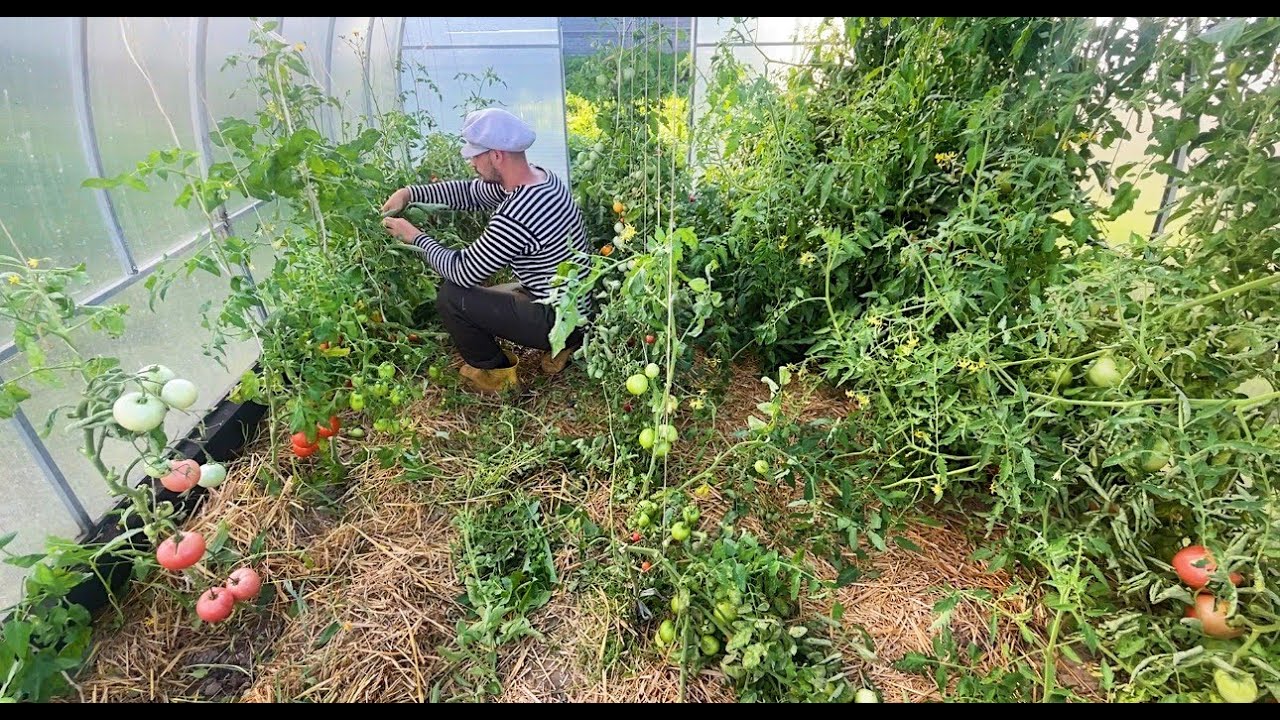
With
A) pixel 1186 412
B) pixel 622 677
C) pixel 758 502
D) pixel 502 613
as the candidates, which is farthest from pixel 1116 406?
pixel 502 613

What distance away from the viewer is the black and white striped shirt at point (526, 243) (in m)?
1.97

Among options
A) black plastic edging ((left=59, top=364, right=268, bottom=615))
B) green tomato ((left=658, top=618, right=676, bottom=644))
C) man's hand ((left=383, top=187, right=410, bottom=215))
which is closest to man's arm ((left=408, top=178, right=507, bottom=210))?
man's hand ((left=383, top=187, right=410, bottom=215))

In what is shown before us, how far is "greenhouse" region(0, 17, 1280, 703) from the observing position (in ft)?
4.31

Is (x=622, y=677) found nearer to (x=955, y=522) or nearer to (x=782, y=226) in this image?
(x=955, y=522)

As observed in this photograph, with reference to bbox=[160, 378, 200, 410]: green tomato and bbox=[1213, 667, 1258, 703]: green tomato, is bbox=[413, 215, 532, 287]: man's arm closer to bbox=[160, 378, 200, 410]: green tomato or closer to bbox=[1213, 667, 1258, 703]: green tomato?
bbox=[160, 378, 200, 410]: green tomato

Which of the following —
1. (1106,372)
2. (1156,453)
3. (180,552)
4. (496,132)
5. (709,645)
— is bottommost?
(709,645)

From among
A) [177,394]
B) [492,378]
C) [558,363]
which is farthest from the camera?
[558,363]

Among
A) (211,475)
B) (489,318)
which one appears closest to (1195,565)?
(489,318)

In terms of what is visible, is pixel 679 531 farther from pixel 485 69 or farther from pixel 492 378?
pixel 485 69

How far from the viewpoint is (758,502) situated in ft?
5.70

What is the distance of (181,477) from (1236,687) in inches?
88.8

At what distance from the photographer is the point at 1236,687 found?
117cm

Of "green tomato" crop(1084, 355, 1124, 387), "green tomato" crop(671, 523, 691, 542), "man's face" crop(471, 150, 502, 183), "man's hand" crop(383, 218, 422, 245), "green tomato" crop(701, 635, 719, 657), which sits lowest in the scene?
"green tomato" crop(701, 635, 719, 657)

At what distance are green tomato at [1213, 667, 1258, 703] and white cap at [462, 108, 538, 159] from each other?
83.9 inches
